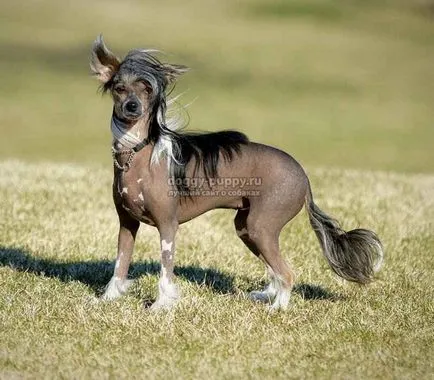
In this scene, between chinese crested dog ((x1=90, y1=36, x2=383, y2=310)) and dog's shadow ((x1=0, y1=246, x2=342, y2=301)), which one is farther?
dog's shadow ((x1=0, y1=246, x2=342, y2=301))

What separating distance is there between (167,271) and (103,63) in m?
1.64

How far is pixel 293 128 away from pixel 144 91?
23.4 metres

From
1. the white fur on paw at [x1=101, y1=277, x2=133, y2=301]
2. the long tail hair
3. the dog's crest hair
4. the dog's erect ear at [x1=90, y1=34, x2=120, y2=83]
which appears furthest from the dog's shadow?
the dog's erect ear at [x1=90, y1=34, x2=120, y2=83]

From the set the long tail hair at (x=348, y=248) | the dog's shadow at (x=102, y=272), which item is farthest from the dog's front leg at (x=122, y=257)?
the long tail hair at (x=348, y=248)

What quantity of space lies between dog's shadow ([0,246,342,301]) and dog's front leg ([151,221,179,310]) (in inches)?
30.3

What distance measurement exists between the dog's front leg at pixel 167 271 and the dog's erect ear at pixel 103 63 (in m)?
1.20

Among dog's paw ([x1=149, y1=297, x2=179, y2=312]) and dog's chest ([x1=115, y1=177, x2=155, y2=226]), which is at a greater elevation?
dog's chest ([x1=115, y1=177, x2=155, y2=226])

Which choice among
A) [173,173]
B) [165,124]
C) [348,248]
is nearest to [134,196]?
[173,173]

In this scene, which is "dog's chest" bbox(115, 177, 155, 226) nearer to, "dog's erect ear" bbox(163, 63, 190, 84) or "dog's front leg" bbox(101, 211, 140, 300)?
"dog's front leg" bbox(101, 211, 140, 300)

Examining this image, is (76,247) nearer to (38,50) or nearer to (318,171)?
(318,171)

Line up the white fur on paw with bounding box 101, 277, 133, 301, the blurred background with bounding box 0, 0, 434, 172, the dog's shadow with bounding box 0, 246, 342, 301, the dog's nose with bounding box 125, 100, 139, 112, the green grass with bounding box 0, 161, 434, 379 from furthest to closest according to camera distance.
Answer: the blurred background with bounding box 0, 0, 434, 172, the dog's shadow with bounding box 0, 246, 342, 301, the white fur on paw with bounding box 101, 277, 133, 301, the dog's nose with bounding box 125, 100, 139, 112, the green grass with bounding box 0, 161, 434, 379

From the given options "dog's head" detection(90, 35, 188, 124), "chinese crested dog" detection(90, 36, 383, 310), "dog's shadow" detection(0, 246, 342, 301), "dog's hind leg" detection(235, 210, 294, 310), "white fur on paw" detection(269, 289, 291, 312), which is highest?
"dog's head" detection(90, 35, 188, 124)

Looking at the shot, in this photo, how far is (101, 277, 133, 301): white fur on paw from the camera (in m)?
7.09

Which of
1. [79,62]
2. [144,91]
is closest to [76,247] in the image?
[144,91]
